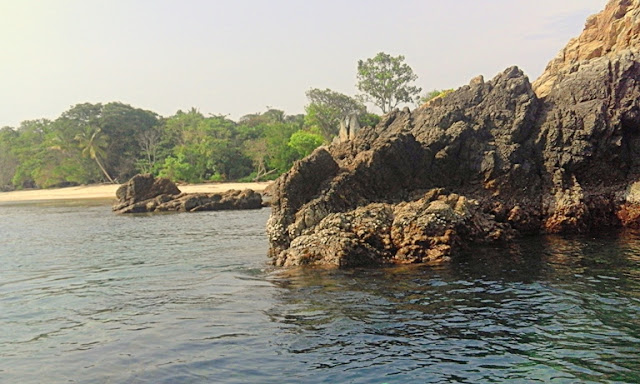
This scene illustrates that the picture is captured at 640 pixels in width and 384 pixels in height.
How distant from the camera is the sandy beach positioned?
56050 millimetres

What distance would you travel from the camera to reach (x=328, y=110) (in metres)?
67.9

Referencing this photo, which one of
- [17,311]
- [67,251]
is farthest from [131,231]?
[17,311]

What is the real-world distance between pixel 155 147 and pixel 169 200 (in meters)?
34.0

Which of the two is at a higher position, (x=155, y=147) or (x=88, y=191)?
(x=155, y=147)

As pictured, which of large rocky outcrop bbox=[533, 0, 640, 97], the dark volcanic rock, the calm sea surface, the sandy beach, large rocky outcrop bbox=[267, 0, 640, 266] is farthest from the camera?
the sandy beach

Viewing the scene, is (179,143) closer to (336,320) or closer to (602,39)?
(602,39)

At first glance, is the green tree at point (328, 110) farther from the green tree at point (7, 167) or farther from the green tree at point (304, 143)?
the green tree at point (7, 167)

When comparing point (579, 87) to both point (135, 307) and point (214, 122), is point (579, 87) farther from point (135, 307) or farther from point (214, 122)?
point (214, 122)

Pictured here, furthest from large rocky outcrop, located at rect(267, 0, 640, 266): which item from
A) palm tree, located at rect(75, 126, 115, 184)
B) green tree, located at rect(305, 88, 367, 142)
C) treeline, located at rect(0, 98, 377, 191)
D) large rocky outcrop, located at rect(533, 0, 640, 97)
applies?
Answer: palm tree, located at rect(75, 126, 115, 184)

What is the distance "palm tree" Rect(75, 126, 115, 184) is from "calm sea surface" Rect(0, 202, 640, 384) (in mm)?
56544

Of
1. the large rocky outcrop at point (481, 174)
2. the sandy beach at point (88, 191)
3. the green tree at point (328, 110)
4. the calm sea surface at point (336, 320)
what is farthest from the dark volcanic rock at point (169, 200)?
the green tree at point (328, 110)

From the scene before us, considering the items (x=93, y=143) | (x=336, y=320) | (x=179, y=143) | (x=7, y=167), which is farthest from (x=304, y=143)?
(x=336, y=320)

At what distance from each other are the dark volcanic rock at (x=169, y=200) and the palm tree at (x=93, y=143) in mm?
31740

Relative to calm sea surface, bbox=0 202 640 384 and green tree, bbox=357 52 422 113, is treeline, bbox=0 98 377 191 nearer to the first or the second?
green tree, bbox=357 52 422 113
